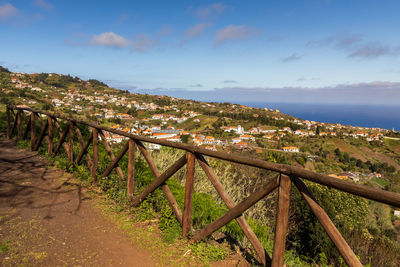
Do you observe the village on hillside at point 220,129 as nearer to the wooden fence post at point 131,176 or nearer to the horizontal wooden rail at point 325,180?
the wooden fence post at point 131,176

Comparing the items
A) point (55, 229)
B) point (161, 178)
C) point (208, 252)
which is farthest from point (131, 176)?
point (208, 252)

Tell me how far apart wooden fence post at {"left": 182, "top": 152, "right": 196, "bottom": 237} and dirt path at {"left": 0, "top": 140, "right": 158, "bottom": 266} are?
1.78 feet

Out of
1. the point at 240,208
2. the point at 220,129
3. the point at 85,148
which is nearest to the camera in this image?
the point at 240,208

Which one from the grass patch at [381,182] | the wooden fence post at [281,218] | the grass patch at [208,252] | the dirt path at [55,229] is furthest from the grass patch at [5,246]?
the grass patch at [381,182]

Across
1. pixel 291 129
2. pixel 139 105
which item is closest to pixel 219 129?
pixel 291 129

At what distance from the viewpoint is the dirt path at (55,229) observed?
236 centimetres

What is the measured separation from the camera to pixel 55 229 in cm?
287

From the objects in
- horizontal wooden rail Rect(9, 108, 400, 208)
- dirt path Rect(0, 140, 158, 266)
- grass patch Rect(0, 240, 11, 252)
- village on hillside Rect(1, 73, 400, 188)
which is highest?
horizontal wooden rail Rect(9, 108, 400, 208)

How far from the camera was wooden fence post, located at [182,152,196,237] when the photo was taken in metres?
2.65

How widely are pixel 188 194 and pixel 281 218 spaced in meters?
1.19

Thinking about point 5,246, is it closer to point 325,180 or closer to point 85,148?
point 85,148

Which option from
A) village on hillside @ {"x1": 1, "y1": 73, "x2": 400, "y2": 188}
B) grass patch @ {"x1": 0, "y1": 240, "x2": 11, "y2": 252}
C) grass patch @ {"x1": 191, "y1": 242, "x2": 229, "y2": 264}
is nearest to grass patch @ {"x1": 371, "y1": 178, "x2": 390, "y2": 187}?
village on hillside @ {"x1": 1, "y1": 73, "x2": 400, "y2": 188}

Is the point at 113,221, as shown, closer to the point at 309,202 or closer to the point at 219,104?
the point at 309,202

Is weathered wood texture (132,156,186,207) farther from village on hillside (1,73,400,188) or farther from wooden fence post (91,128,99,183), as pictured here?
village on hillside (1,73,400,188)
